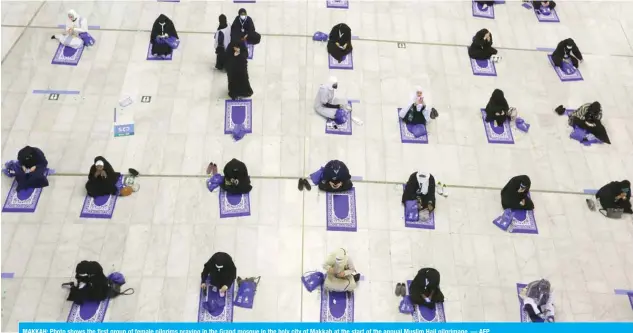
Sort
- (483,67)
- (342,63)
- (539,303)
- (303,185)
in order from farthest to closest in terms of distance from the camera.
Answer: (483,67) → (342,63) → (303,185) → (539,303)

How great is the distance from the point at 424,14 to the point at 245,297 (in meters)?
7.56

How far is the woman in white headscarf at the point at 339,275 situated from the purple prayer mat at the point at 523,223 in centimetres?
269

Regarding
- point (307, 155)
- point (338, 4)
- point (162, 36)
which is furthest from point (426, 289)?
point (338, 4)

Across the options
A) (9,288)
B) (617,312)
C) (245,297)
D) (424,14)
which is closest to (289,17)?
(424,14)

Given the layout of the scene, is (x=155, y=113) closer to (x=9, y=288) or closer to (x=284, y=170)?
(x=284, y=170)

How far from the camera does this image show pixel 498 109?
384 inches

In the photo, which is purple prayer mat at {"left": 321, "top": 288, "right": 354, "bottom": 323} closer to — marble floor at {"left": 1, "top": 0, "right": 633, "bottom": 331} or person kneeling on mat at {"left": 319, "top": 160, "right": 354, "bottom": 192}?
marble floor at {"left": 1, "top": 0, "right": 633, "bottom": 331}

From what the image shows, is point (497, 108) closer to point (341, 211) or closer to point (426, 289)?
point (341, 211)

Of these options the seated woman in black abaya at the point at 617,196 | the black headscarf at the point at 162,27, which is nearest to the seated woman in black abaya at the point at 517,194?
the seated woman in black abaya at the point at 617,196

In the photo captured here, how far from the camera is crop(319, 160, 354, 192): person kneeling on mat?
336 inches

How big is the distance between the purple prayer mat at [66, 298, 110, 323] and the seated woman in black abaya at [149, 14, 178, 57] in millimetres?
5097

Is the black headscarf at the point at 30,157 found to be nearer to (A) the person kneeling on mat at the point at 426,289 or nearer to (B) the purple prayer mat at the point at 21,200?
(B) the purple prayer mat at the point at 21,200

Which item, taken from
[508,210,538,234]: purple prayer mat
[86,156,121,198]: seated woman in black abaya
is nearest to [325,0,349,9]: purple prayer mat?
[508,210,538,234]: purple prayer mat

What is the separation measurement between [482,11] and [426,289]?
7.32 meters
